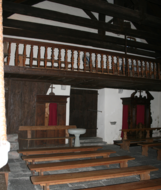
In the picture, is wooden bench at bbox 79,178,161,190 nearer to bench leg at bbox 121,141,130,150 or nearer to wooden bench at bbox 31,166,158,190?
wooden bench at bbox 31,166,158,190

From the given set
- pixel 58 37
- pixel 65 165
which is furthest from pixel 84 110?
pixel 65 165

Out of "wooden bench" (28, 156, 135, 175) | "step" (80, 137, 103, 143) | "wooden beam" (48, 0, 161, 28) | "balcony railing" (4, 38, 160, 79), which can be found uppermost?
"wooden beam" (48, 0, 161, 28)

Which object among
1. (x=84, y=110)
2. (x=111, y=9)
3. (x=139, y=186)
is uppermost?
(x=111, y=9)

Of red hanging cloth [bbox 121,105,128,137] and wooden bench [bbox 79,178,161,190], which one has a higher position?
red hanging cloth [bbox 121,105,128,137]

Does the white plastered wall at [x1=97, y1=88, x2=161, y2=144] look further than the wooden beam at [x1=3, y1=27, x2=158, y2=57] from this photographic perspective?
Yes

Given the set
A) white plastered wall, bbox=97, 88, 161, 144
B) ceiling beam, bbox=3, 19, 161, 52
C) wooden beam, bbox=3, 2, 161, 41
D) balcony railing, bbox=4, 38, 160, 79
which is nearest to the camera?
balcony railing, bbox=4, 38, 160, 79

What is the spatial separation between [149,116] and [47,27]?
6.48m

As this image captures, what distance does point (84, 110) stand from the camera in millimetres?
9719

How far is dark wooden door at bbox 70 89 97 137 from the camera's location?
951 centimetres

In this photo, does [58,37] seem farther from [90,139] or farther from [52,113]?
[90,139]

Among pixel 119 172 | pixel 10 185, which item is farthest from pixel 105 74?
pixel 10 185

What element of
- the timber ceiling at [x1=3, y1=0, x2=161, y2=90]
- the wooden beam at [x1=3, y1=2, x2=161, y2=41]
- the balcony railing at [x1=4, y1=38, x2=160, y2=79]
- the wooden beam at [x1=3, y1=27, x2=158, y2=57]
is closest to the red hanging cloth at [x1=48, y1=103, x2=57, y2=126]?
the balcony railing at [x1=4, y1=38, x2=160, y2=79]

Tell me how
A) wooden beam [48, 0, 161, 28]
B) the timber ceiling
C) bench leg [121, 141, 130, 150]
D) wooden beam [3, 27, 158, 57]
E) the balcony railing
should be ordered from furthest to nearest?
wooden beam [3, 27, 158, 57], bench leg [121, 141, 130, 150], the timber ceiling, the balcony railing, wooden beam [48, 0, 161, 28]

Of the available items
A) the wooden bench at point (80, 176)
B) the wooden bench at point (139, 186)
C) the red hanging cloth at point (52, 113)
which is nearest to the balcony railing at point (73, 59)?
the red hanging cloth at point (52, 113)
